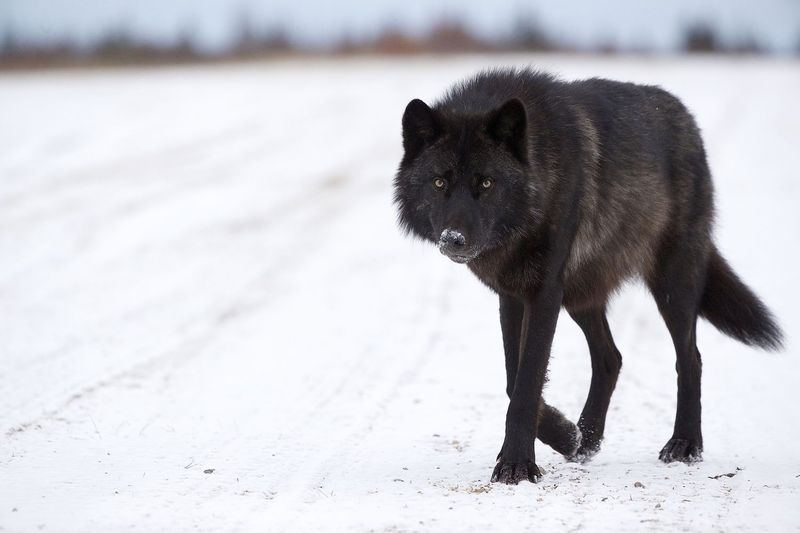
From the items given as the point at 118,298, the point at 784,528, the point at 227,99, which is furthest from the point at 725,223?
the point at 227,99

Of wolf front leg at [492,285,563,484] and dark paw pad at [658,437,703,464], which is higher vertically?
wolf front leg at [492,285,563,484]

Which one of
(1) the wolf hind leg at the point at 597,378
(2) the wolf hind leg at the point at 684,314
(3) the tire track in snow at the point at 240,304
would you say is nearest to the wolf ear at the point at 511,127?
(1) the wolf hind leg at the point at 597,378

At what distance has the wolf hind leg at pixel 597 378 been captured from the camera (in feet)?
19.3

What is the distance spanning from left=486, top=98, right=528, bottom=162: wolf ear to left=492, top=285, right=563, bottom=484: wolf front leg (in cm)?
77

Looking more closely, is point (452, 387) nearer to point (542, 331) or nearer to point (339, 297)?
point (542, 331)

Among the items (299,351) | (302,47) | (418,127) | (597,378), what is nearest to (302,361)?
(299,351)

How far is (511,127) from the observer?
5102mm

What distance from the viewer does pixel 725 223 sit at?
1297 centimetres

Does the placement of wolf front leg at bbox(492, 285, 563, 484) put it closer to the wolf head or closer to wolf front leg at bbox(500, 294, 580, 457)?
wolf front leg at bbox(500, 294, 580, 457)

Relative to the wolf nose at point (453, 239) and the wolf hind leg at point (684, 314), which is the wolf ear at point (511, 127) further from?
the wolf hind leg at point (684, 314)

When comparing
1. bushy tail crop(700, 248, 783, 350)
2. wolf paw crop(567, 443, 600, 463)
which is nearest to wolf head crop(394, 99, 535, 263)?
wolf paw crop(567, 443, 600, 463)

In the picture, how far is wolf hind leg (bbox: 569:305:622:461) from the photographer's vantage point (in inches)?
232

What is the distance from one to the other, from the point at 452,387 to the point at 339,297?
322 cm

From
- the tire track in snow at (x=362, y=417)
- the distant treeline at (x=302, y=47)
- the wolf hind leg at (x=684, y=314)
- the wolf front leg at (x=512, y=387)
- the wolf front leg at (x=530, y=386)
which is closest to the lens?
the tire track in snow at (x=362, y=417)
